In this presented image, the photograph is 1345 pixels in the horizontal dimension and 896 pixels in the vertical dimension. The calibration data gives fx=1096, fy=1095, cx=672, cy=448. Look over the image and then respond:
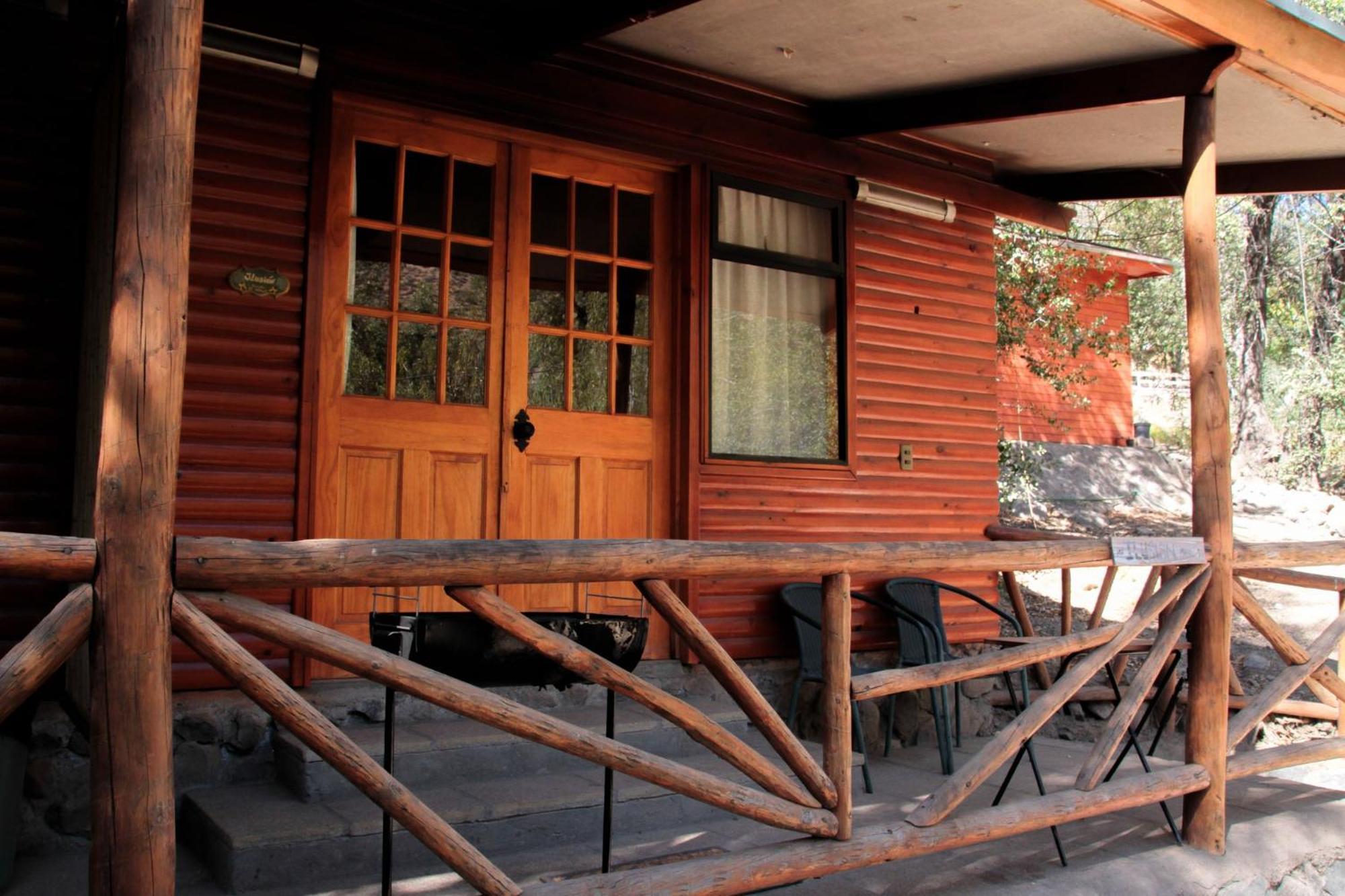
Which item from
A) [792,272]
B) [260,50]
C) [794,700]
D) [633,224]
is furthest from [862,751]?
[260,50]

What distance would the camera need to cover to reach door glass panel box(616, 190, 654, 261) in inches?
204

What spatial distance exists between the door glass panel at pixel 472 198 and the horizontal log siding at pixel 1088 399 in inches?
413

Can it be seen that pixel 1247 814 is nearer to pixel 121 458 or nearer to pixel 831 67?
pixel 831 67

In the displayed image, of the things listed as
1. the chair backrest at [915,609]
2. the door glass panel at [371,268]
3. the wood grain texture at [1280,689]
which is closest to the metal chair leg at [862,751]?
the chair backrest at [915,609]

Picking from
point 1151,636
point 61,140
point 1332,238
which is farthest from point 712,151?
point 1332,238

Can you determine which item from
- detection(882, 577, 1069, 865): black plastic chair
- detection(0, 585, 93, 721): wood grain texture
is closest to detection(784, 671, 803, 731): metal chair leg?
detection(882, 577, 1069, 865): black plastic chair

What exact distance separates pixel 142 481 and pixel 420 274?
98.4 inches

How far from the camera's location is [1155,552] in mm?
3990

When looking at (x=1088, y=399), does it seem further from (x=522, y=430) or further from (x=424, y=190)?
(x=424, y=190)

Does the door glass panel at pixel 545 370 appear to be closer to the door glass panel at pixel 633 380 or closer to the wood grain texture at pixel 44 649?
the door glass panel at pixel 633 380

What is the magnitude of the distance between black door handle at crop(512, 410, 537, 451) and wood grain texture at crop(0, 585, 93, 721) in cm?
255

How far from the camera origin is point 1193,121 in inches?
172

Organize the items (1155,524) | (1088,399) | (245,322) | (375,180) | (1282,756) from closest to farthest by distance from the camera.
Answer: (245,322) < (1282,756) < (375,180) < (1155,524) < (1088,399)

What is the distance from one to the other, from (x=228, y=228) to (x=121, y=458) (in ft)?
6.91
